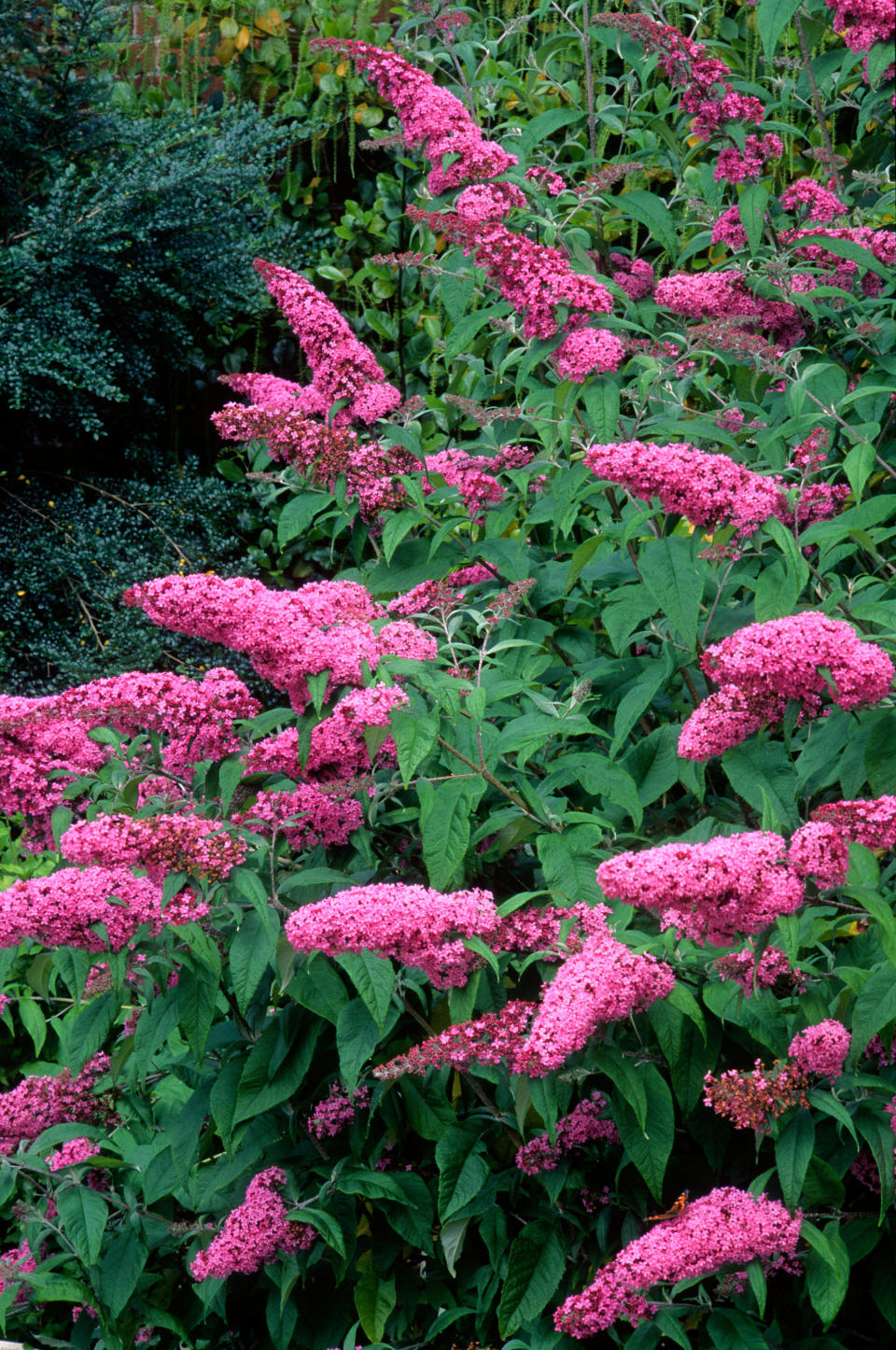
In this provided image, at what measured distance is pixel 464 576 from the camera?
298cm

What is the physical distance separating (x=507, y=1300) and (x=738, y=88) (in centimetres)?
285

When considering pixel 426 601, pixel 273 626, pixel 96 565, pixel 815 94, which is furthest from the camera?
pixel 96 565

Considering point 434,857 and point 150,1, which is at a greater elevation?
point 150,1

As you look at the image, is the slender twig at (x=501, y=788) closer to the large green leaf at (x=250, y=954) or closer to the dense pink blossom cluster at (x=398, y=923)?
the dense pink blossom cluster at (x=398, y=923)

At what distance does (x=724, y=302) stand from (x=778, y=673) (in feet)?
4.72

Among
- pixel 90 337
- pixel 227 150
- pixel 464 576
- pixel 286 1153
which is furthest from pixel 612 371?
pixel 227 150

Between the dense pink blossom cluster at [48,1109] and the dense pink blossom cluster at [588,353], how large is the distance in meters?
1.77

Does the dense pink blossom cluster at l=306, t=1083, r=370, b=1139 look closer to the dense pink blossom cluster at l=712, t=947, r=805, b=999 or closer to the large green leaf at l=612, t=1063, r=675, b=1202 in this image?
the large green leaf at l=612, t=1063, r=675, b=1202

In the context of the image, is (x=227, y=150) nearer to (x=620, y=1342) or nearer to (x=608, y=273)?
(x=608, y=273)

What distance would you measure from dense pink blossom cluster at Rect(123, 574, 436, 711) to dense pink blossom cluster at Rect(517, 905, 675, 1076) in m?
0.62

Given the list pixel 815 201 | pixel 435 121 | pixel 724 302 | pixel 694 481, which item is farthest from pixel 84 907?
pixel 815 201

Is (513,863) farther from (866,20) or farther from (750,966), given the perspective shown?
(866,20)

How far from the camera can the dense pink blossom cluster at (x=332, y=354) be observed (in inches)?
108

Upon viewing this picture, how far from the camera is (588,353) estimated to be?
2.53m
